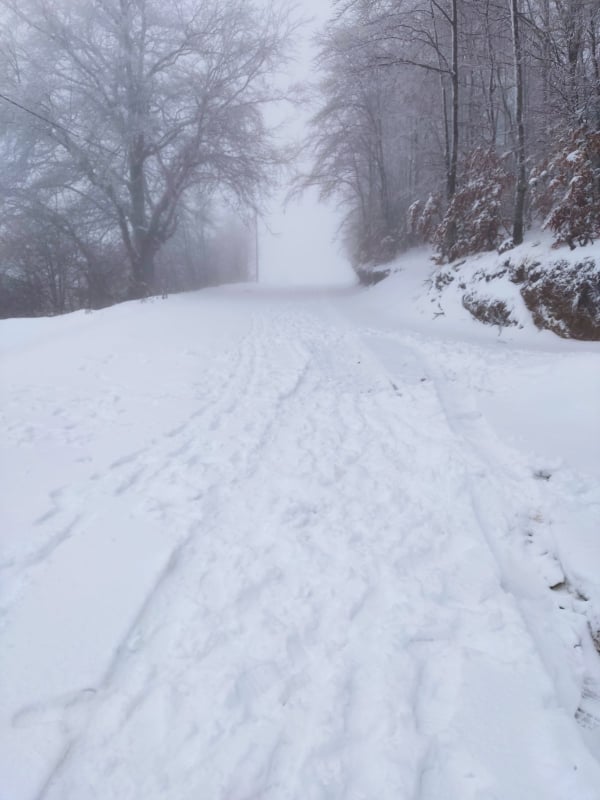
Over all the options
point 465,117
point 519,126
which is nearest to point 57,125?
point 519,126

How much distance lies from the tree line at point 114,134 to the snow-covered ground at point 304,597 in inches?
489

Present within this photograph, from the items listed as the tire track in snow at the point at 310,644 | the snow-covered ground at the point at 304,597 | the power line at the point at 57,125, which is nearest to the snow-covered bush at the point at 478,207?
the snow-covered ground at the point at 304,597

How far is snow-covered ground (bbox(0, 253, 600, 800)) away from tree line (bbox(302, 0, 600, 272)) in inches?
180

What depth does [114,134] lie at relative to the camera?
42.0 feet

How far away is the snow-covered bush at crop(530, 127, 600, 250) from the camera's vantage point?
231 inches

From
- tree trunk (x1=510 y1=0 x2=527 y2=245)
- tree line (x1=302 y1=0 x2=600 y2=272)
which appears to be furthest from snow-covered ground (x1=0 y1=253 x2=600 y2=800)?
tree trunk (x1=510 y1=0 x2=527 y2=245)

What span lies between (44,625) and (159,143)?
1592 centimetres

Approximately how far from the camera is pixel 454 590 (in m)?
1.96

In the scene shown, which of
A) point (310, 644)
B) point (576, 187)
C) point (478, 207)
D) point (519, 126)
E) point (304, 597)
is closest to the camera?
point (310, 644)

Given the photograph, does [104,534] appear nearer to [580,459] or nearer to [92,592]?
[92,592]

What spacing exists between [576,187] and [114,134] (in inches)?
519

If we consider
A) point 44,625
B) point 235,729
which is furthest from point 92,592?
point 235,729

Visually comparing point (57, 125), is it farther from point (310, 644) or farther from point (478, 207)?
point (310, 644)

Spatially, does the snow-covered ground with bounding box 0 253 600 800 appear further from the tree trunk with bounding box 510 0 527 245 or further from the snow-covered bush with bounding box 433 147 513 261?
the snow-covered bush with bounding box 433 147 513 261
